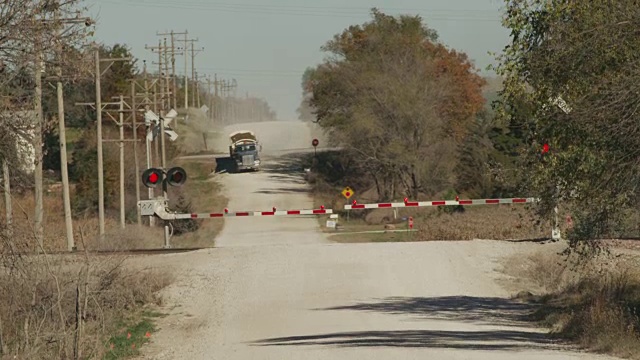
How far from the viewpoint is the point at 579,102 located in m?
17.8

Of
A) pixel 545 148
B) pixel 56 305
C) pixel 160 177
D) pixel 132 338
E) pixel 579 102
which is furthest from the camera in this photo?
pixel 160 177

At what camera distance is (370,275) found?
29438 mm

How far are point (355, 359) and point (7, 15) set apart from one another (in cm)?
659

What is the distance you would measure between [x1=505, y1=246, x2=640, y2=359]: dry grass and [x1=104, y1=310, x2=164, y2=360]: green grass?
7.23 meters

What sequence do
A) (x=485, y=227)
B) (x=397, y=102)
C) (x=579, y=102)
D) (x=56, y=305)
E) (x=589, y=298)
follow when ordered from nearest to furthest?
(x=56, y=305) → (x=579, y=102) → (x=589, y=298) → (x=485, y=227) → (x=397, y=102)

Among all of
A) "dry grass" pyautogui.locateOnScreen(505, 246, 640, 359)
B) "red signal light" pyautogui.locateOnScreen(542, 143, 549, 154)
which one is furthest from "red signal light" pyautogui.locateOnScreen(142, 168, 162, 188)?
"red signal light" pyautogui.locateOnScreen(542, 143, 549, 154)

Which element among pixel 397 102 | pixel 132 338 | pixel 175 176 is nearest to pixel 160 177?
pixel 175 176

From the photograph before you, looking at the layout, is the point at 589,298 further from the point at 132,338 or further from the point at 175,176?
the point at 175,176

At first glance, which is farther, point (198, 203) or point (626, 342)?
point (198, 203)

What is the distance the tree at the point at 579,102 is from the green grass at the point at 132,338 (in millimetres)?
7550

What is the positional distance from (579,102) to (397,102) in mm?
49454

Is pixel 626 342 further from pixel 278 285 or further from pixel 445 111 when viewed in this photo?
pixel 445 111

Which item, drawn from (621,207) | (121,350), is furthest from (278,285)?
(621,207)

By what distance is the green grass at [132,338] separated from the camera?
64.2 feet
